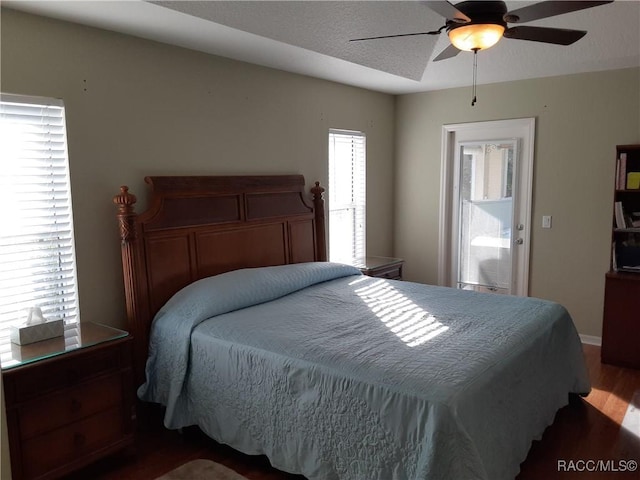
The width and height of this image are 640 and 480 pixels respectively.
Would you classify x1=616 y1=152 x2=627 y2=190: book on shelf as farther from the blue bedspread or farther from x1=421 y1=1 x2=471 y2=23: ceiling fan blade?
x1=421 y1=1 x2=471 y2=23: ceiling fan blade

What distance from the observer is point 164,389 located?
288 cm

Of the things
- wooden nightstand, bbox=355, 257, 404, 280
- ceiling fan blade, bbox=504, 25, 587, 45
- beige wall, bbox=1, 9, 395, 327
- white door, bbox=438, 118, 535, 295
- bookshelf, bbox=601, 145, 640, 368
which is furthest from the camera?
white door, bbox=438, 118, 535, 295

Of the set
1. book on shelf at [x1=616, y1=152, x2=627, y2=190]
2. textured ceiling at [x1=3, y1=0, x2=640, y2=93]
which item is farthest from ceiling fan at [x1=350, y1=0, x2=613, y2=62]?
book on shelf at [x1=616, y1=152, x2=627, y2=190]

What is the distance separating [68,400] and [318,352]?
1233 millimetres

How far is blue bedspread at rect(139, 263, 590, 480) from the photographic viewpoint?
2.01 m

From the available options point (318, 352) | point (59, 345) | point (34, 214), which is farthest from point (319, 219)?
point (59, 345)

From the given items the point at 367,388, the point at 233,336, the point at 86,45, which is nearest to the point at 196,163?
the point at 86,45

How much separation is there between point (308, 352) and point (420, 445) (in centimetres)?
67

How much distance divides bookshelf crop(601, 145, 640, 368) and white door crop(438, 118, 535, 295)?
0.76 metres

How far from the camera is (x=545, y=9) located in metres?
1.98

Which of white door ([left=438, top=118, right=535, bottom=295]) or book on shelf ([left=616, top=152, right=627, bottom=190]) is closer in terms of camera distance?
book on shelf ([left=616, top=152, right=627, bottom=190])

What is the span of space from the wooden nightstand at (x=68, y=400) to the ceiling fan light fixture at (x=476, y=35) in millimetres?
2172

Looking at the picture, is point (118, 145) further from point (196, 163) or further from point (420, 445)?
point (420, 445)

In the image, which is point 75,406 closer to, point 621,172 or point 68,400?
point 68,400
